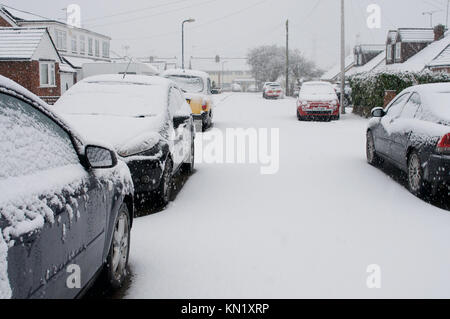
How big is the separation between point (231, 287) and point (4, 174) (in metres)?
2.29

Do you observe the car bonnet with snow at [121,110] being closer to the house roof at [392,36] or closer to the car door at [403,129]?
the car door at [403,129]

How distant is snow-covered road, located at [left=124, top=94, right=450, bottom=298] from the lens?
4.22 metres

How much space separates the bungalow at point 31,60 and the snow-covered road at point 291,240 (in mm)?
28224

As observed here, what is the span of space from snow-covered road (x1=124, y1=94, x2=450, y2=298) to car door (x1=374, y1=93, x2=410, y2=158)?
0.54 m

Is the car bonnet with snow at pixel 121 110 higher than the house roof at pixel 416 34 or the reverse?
the reverse

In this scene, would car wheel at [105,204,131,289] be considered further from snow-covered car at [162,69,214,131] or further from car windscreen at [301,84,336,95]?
car windscreen at [301,84,336,95]

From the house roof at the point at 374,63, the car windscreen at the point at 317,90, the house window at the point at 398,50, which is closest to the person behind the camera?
the car windscreen at the point at 317,90

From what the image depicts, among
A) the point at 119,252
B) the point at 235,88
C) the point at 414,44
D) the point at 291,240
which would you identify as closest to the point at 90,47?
the point at 414,44

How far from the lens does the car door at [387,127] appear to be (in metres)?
8.99

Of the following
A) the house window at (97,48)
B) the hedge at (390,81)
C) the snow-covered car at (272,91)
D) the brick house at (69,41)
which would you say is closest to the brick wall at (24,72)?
the brick house at (69,41)

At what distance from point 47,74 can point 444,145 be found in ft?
116

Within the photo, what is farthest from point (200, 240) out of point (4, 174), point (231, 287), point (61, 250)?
point (4, 174)

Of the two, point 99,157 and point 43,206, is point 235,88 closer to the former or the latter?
point 99,157

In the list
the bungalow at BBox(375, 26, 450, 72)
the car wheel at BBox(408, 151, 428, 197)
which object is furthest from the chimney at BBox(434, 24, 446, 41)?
the car wheel at BBox(408, 151, 428, 197)
